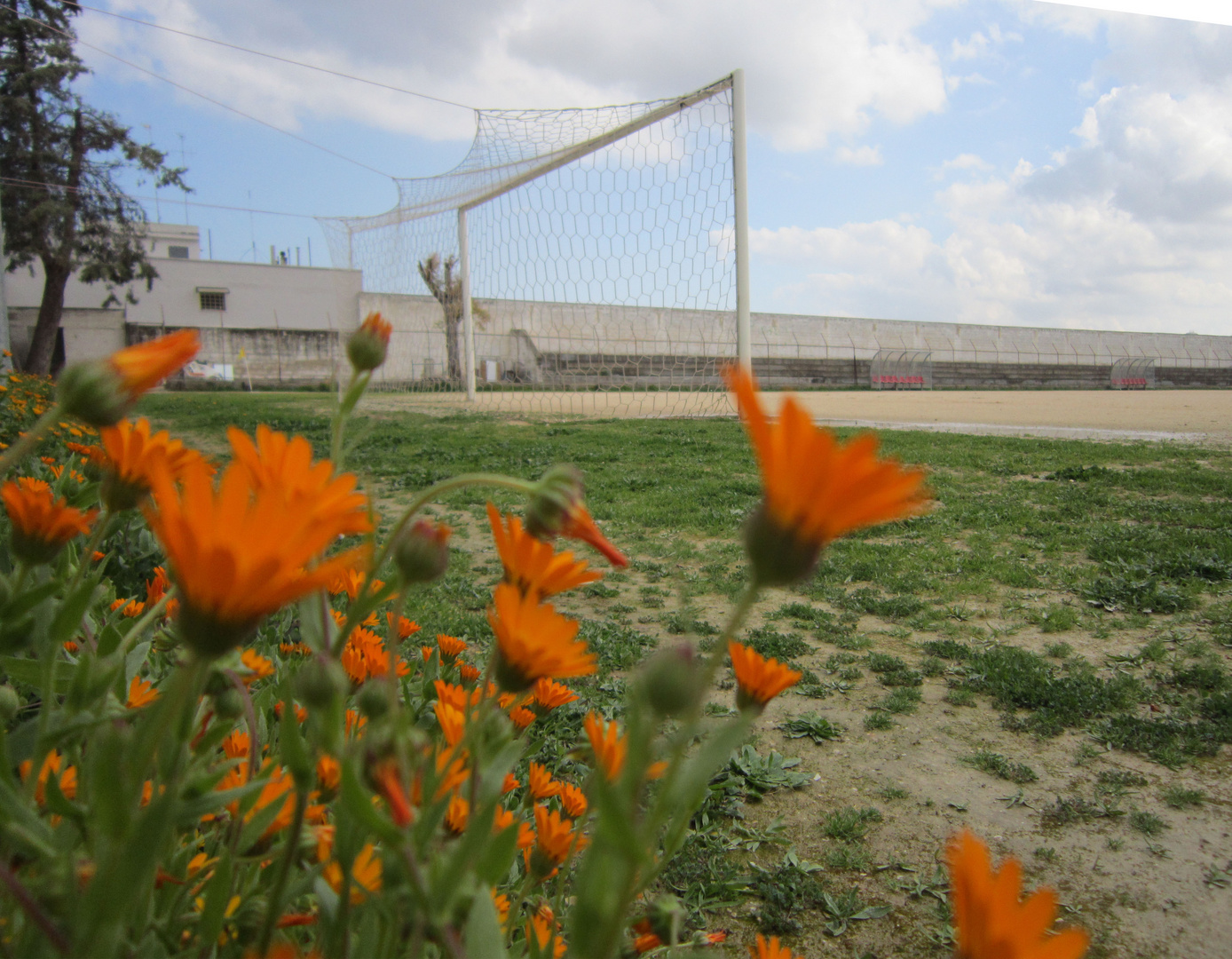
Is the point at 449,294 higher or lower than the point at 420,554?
higher

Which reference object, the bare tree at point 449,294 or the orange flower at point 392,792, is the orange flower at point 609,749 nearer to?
the orange flower at point 392,792

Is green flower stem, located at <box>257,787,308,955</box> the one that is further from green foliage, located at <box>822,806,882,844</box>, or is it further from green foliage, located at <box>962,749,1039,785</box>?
green foliage, located at <box>962,749,1039,785</box>

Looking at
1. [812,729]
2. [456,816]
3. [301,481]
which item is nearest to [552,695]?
[456,816]

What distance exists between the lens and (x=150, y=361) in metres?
0.37

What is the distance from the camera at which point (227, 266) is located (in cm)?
2803

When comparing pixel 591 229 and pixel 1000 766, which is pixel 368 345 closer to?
pixel 1000 766

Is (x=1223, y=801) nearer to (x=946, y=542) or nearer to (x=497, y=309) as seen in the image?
(x=946, y=542)

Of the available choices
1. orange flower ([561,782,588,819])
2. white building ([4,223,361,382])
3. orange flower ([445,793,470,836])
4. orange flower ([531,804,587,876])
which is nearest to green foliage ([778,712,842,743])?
orange flower ([561,782,588,819])

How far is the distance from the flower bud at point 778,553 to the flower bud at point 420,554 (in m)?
0.16

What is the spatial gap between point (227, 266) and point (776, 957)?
104 ft

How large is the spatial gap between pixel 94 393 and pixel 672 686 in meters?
0.29

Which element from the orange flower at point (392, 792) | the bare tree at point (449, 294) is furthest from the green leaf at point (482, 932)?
the bare tree at point (449, 294)

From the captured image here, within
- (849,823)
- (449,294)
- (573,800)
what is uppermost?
(449,294)

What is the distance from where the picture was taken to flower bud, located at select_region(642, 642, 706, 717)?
0.28m
